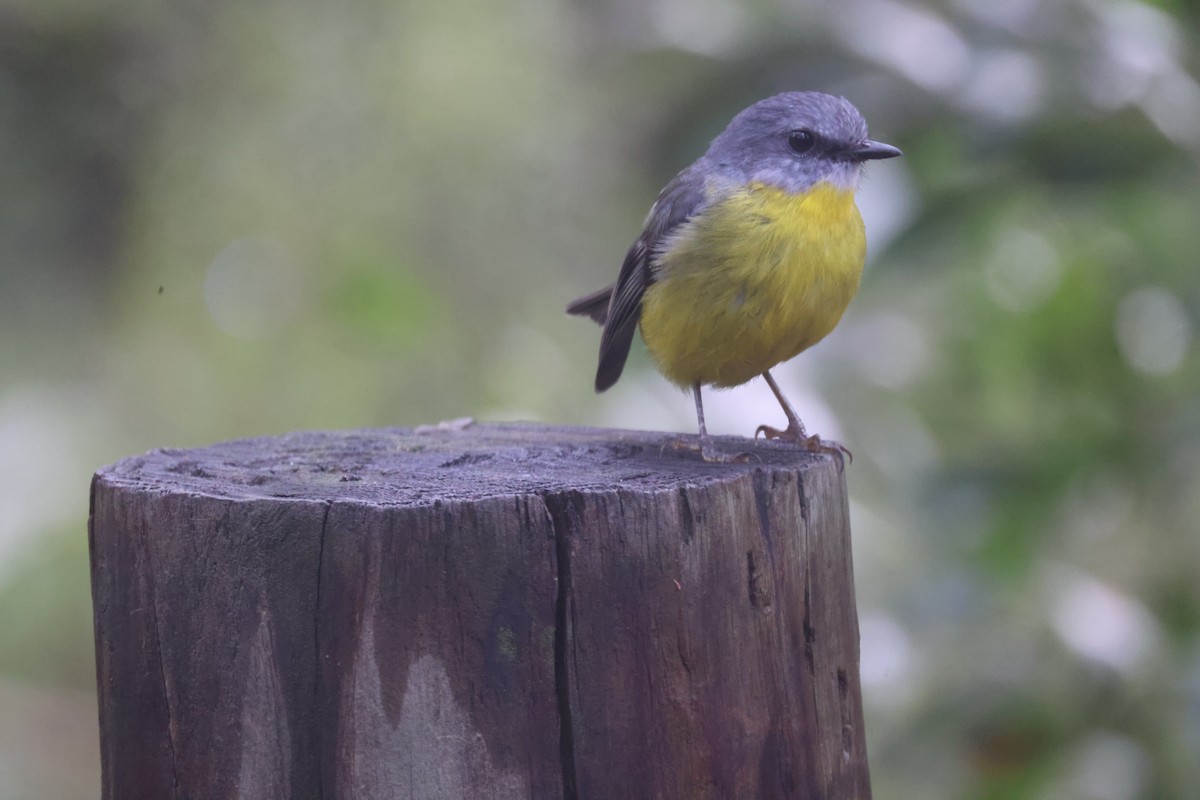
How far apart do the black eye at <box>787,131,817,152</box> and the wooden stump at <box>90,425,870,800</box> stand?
1764 millimetres

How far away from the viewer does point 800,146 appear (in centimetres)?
428

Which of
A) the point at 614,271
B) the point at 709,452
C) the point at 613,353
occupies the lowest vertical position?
the point at 709,452

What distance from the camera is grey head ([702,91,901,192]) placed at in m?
4.19

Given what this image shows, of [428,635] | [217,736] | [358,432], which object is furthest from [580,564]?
[358,432]

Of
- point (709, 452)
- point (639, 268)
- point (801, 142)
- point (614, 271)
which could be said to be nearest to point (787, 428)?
point (639, 268)

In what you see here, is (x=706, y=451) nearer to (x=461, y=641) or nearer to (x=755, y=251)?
(x=755, y=251)

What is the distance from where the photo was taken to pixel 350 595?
97.5 inches

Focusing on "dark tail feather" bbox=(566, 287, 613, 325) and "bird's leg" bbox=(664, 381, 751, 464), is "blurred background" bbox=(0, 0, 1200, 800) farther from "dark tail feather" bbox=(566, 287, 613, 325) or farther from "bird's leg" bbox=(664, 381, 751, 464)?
"bird's leg" bbox=(664, 381, 751, 464)

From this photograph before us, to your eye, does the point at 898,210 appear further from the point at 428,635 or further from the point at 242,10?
the point at 242,10

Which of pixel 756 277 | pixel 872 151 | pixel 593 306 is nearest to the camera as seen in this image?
pixel 756 277

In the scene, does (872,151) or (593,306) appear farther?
(593,306)

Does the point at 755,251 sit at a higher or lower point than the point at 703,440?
higher

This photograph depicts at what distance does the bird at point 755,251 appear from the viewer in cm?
393

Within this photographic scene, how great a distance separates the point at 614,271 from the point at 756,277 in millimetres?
4098
